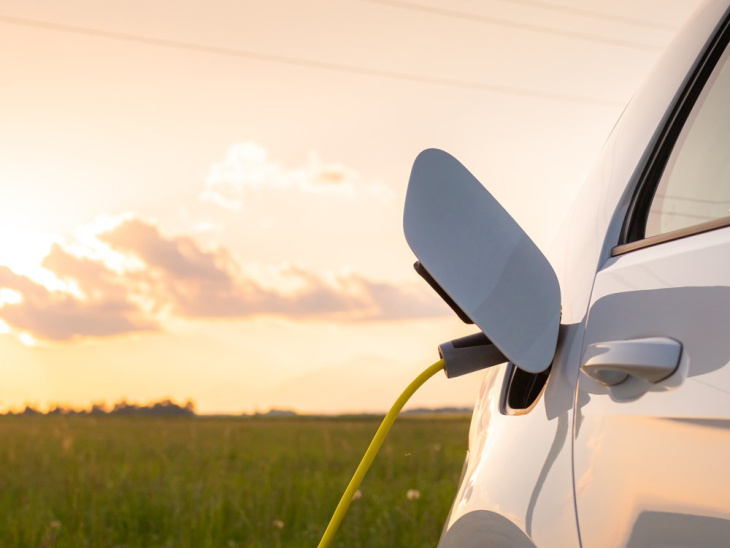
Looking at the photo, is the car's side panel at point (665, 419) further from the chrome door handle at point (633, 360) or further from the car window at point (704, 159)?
the car window at point (704, 159)

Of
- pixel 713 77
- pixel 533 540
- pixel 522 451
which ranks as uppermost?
pixel 713 77

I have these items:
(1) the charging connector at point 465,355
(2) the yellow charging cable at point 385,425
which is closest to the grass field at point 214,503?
(2) the yellow charging cable at point 385,425

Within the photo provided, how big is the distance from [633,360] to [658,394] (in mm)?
46

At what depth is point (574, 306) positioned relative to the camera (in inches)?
47.6

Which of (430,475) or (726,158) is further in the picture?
(430,475)

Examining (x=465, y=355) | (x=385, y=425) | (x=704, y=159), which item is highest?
(x=704, y=159)

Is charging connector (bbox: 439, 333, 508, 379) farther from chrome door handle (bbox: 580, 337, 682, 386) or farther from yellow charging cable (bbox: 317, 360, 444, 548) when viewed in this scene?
chrome door handle (bbox: 580, 337, 682, 386)

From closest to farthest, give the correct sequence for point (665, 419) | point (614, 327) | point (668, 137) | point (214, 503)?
point (665, 419), point (614, 327), point (668, 137), point (214, 503)

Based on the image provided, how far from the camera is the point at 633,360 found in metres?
0.96

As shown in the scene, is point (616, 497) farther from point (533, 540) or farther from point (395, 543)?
point (395, 543)

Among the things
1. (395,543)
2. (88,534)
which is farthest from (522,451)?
(88,534)

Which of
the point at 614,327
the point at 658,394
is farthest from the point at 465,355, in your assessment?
the point at 658,394

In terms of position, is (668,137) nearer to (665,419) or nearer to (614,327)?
(614,327)

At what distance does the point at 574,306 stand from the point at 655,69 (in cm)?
46
